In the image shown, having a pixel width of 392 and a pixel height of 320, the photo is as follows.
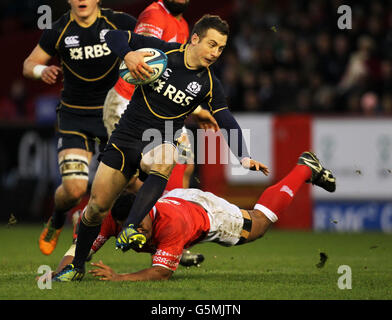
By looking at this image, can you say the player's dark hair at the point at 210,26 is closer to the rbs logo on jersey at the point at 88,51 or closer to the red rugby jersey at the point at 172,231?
the red rugby jersey at the point at 172,231

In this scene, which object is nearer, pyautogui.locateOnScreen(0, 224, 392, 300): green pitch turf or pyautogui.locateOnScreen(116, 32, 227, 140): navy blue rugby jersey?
pyautogui.locateOnScreen(0, 224, 392, 300): green pitch turf

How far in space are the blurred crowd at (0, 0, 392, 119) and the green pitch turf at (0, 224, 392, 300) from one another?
3.39 metres

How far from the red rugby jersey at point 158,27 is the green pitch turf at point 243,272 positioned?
1668 mm

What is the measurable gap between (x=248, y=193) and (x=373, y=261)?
5.13 m

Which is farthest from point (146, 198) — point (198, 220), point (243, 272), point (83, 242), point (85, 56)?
point (85, 56)

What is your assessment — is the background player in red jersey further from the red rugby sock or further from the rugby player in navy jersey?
the rugby player in navy jersey

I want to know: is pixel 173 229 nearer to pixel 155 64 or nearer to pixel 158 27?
pixel 155 64

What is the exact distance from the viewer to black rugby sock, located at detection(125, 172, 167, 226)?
5.60m

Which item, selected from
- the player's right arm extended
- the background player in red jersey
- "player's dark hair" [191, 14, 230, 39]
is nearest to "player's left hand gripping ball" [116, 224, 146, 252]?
the background player in red jersey

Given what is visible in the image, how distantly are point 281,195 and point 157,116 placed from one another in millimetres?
1458

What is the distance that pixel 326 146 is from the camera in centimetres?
1261

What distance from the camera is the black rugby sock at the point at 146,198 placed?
560 centimetres
